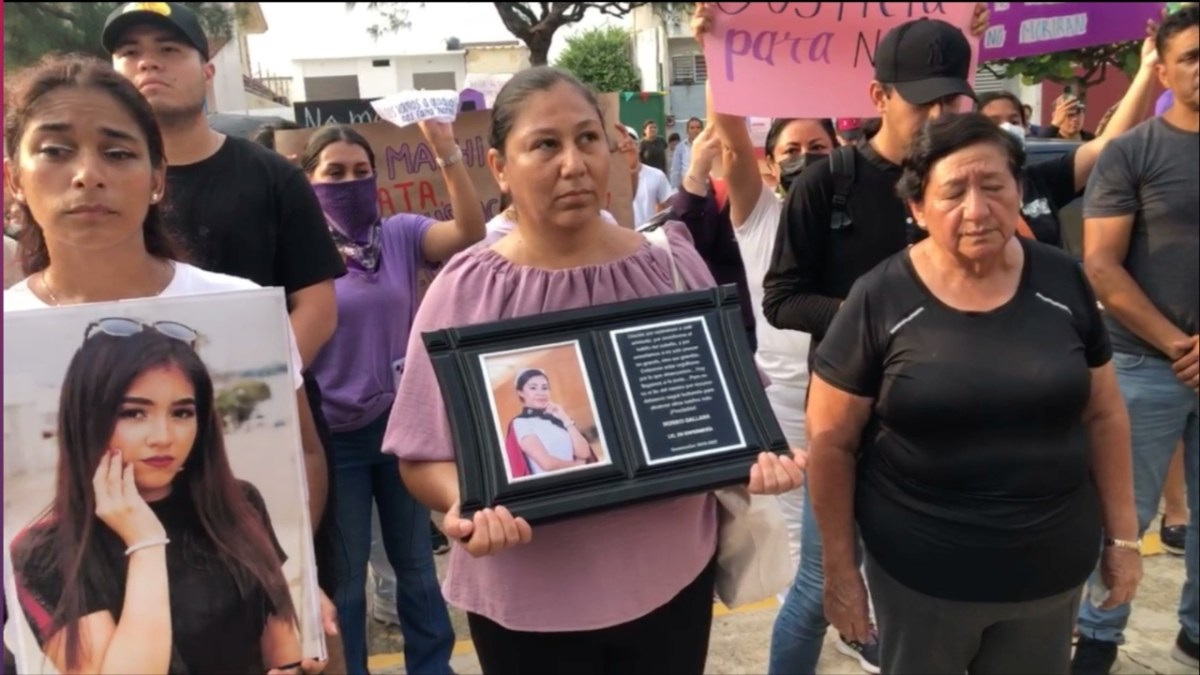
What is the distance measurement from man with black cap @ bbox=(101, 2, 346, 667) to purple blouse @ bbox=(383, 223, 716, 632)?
19.6 inches

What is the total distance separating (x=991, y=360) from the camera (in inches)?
77.6

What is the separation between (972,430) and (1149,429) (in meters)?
1.48

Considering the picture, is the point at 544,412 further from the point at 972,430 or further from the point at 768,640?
the point at 768,640

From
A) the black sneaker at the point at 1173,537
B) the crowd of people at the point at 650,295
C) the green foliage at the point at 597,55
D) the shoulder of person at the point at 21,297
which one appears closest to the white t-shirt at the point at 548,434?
the crowd of people at the point at 650,295

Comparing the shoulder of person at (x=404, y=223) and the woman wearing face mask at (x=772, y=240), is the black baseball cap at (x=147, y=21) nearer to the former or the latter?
the shoulder of person at (x=404, y=223)

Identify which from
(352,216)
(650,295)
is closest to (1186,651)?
(650,295)

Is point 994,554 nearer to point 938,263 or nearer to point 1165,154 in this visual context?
point 938,263

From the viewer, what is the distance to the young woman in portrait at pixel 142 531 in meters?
1.37

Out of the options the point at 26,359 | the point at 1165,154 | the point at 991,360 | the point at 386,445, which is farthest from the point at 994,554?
the point at 26,359

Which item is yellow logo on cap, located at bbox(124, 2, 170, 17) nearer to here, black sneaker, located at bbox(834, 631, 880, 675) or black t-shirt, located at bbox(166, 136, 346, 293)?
black t-shirt, located at bbox(166, 136, 346, 293)

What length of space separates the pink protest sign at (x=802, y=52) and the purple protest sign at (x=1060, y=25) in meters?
0.39

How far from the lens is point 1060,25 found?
7645 mm

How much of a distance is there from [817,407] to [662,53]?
28.1m

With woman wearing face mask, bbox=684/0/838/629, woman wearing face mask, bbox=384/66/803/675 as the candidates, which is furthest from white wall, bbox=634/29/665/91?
woman wearing face mask, bbox=384/66/803/675
